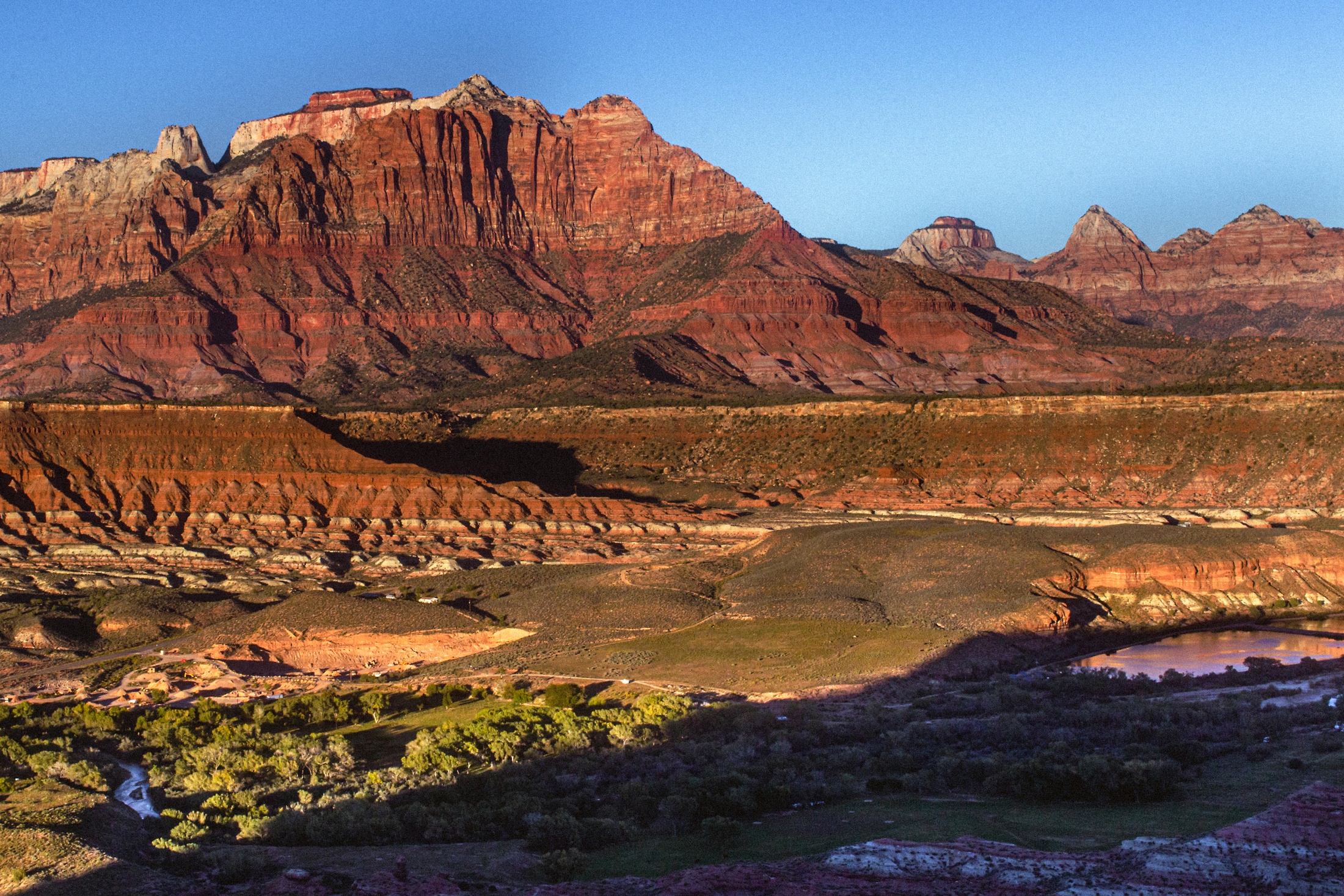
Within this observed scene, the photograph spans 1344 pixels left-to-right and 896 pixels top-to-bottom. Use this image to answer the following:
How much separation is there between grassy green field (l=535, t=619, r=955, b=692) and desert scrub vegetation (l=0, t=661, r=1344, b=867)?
11.8 feet

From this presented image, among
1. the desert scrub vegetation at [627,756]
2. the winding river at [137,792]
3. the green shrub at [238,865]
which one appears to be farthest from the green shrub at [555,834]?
the winding river at [137,792]

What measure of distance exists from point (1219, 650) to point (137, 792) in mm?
31466

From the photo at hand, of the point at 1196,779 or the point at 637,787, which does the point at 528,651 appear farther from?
the point at 1196,779

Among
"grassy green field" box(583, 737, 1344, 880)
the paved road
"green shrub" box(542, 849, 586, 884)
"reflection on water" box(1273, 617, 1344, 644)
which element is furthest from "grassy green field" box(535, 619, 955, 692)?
"green shrub" box(542, 849, 586, 884)

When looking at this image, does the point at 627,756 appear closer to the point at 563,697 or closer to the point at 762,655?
the point at 563,697

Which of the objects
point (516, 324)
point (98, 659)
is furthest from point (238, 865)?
point (516, 324)

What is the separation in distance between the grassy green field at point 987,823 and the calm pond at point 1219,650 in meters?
15.6

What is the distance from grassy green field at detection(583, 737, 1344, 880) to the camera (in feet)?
61.1

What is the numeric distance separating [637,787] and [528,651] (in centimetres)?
2063

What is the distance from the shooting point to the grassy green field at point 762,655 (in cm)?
3725

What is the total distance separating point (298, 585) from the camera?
60375 mm

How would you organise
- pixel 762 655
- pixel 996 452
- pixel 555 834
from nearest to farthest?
pixel 555 834 < pixel 762 655 < pixel 996 452

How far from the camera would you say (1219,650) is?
133ft

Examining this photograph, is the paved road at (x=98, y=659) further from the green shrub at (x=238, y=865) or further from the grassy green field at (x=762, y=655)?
the green shrub at (x=238, y=865)
